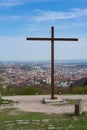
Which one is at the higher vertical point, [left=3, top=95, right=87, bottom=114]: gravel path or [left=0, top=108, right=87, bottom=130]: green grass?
[left=3, top=95, right=87, bottom=114]: gravel path

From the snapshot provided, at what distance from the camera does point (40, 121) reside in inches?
441

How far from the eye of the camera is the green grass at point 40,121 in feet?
33.4

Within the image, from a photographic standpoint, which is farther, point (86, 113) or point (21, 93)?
point (21, 93)

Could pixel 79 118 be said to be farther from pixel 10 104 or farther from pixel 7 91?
pixel 7 91

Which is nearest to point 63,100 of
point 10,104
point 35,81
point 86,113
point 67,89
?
point 10,104

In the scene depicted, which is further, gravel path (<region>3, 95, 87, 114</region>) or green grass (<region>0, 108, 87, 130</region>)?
gravel path (<region>3, 95, 87, 114</region>)

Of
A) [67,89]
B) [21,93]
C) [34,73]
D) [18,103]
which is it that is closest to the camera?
[18,103]

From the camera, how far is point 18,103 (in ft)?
51.9

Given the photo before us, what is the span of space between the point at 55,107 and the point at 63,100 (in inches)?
58.2

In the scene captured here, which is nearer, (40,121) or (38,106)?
(40,121)

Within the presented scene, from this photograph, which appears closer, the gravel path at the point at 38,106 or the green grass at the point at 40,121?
the green grass at the point at 40,121

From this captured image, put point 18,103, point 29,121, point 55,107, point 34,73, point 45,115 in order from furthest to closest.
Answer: point 34,73, point 18,103, point 55,107, point 45,115, point 29,121

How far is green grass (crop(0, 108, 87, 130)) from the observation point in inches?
401

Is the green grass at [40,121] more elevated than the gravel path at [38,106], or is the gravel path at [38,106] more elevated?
the gravel path at [38,106]
